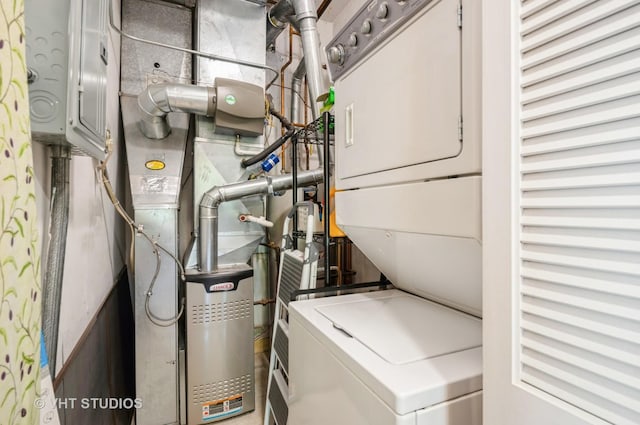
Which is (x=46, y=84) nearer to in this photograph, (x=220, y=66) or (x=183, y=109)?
(x=183, y=109)

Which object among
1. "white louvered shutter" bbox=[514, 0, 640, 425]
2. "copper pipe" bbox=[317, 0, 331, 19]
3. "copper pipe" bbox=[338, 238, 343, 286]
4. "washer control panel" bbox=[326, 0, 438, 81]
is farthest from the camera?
"copper pipe" bbox=[317, 0, 331, 19]

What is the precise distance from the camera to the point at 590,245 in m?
0.37

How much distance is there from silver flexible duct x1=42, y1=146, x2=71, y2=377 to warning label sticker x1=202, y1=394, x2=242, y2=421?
1.35m

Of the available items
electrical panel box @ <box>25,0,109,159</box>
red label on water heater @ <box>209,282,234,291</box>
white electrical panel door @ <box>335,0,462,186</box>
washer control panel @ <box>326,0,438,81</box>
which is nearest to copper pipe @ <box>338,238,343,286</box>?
red label on water heater @ <box>209,282,234,291</box>

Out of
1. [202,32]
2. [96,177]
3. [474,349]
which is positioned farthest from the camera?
[202,32]

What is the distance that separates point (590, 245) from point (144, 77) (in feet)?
8.99

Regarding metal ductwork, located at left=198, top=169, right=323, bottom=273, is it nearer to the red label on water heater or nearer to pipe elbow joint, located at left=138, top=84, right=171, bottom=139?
the red label on water heater

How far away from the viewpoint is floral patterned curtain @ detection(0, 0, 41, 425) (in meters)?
0.37

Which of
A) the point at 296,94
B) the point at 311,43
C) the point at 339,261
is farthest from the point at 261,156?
the point at 296,94

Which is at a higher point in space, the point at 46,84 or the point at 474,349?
the point at 46,84

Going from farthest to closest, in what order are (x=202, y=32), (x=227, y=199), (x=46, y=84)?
(x=202, y=32) < (x=227, y=199) < (x=46, y=84)

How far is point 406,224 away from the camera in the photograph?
0.88 metres

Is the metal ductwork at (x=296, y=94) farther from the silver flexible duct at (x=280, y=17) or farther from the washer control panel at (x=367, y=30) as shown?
the washer control panel at (x=367, y=30)


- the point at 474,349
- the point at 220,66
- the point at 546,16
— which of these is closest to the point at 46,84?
the point at 546,16
